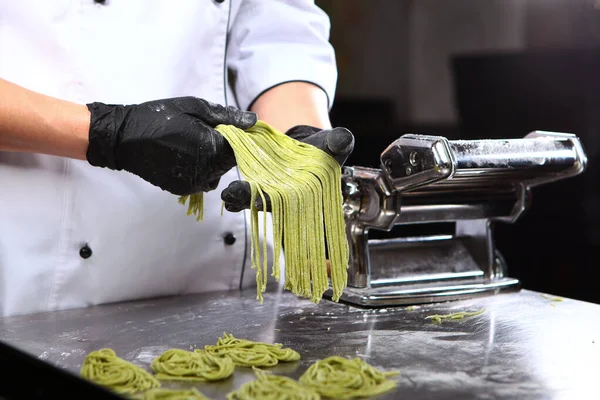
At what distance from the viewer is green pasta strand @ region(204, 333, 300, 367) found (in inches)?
49.7

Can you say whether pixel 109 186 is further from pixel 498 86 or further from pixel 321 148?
pixel 498 86

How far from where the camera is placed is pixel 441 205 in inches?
71.8

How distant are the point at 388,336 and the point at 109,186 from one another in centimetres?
77

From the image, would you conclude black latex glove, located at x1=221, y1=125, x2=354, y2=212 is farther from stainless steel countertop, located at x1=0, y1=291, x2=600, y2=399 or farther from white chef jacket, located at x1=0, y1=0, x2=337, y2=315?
white chef jacket, located at x1=0, y1=0, x2=337, y2=315

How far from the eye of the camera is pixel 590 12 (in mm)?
3451

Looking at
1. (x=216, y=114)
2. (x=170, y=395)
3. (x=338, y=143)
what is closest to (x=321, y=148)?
(x=338, y=143)

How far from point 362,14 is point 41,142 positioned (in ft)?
7.77

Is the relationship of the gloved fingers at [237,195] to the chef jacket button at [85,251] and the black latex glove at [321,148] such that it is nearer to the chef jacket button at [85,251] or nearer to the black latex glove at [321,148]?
the black latex glove at [321,148]

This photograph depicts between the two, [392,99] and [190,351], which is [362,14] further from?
[190,351]

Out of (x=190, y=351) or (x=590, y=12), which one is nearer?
(x=190, y=351)

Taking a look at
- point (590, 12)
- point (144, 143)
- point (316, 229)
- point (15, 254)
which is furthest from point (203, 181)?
point (590, 12)

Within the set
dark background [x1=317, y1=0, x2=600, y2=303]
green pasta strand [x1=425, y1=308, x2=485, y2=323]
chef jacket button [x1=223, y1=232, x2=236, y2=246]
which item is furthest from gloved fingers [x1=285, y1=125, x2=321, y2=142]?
dark background [x1=317, y1=0, x2=600, y2=303]

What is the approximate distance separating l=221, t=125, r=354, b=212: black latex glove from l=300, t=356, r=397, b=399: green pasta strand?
14.4 inches

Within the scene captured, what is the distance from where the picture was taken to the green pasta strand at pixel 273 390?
108cm
